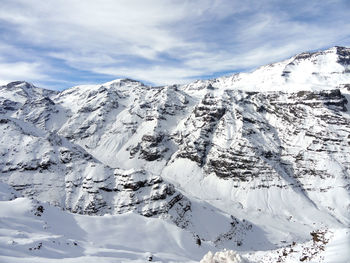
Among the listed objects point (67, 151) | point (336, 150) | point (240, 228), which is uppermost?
point (67, 151)

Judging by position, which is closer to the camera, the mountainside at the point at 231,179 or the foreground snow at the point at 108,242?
the foreground snow at the point at 108,242

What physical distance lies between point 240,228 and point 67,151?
80898 mm

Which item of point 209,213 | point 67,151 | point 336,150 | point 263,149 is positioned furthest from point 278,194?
point 67,151

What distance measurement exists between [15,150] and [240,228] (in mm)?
99509

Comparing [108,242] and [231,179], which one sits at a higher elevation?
[108,242]

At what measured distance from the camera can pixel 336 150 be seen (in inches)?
6688

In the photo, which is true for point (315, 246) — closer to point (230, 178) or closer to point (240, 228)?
point (240, 228)

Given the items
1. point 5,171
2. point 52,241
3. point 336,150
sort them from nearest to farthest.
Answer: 1. point 52,241
2. point 5,171
3. point 336,150

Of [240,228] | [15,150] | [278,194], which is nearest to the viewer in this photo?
[240,228]

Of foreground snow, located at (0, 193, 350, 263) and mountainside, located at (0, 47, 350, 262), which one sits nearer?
foreground snow, located at (0, 193, 350, 263)

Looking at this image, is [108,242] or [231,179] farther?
[231,179]

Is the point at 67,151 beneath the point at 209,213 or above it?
above

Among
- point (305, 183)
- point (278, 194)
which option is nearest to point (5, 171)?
point (278, 194)

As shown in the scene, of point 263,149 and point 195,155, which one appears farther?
point 195,155
